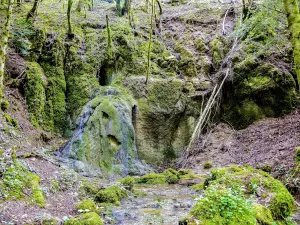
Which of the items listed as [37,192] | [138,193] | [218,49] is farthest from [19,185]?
[218,49]

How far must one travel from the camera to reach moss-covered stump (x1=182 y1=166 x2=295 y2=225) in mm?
4066

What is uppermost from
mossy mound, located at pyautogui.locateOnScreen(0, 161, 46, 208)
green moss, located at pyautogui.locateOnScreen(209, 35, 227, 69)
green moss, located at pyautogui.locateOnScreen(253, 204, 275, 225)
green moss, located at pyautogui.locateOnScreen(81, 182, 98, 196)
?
green moss, located at pyautogui.locateOnScreen(209, 35, 227, 69)

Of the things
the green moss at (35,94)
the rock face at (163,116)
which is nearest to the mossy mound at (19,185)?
the green moss at (35,94)

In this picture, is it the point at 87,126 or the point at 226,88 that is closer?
the point at 87,126

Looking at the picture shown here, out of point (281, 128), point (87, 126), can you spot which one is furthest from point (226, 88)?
point (87, 126)

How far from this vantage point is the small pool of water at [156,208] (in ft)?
19.8

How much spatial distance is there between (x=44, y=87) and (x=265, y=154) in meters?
11.0

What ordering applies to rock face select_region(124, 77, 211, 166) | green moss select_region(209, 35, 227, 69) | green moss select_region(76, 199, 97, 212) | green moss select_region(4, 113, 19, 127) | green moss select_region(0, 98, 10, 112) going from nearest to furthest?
green moss select_region(76, 199, 97, 212) < green moss select_region(4, 113, 19, 127) < green moss select_region(0, 98, 10, 112) < rock face select_region(124, 77, 211, 166) < green moss select_region(209, 35, 227, 69)

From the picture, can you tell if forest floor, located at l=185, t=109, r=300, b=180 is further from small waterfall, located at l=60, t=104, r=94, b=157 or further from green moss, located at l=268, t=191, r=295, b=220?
small waterfall, located at l=60, t=104, r=94, b=157

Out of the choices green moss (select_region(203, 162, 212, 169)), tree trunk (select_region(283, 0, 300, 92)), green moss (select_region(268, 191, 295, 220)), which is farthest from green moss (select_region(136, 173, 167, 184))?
tree trunk (select_region(283, 0, 300, 92))

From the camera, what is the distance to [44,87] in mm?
14461

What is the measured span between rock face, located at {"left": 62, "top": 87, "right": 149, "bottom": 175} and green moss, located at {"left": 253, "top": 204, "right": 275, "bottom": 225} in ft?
25.6

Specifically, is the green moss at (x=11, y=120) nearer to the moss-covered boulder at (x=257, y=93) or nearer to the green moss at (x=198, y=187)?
the green moss at (x=198, y=187)

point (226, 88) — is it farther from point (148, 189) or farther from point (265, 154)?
point (148, 189)
